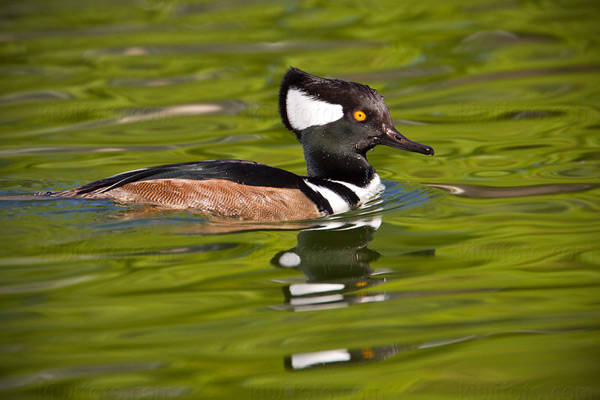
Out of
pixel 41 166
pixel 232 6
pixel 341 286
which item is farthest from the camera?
pixel 232 6

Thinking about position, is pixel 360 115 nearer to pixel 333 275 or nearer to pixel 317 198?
pixel 317 198

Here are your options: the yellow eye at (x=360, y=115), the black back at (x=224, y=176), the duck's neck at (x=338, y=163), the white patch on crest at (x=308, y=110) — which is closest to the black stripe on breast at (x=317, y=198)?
the black back at (x=224, y=176)

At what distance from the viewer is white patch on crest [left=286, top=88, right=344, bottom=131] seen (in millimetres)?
7141

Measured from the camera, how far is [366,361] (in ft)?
14.8

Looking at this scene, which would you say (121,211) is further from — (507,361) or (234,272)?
(507,361)

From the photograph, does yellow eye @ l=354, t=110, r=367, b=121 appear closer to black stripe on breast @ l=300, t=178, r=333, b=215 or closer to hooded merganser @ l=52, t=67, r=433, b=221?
hooded merganser @ l=52, t=67, r=433, b=221

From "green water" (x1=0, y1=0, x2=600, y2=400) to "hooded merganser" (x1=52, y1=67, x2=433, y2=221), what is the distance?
0.19 m

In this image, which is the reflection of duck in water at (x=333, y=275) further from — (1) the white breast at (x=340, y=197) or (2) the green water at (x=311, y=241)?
(1) the white breast at (x=340, y=197)

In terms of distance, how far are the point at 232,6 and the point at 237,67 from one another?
3.73 meters

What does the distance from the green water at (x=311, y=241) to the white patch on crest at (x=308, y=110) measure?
885 mm

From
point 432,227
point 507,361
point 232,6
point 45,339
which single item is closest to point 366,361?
point 507,361

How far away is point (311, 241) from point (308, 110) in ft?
4.36

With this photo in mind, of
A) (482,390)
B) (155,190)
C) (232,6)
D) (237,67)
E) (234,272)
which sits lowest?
(482,390)

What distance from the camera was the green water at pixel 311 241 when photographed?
4.43 m
